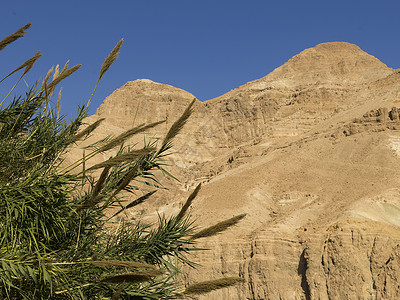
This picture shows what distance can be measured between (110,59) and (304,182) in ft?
199

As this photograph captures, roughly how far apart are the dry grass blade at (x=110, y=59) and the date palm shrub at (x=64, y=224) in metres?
0.01

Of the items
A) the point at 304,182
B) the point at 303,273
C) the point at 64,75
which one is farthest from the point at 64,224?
the point at 304,182

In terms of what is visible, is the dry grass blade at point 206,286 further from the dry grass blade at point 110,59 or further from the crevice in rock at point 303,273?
the crevice in rock at point 303,273

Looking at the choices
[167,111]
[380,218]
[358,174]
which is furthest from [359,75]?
[380,218]

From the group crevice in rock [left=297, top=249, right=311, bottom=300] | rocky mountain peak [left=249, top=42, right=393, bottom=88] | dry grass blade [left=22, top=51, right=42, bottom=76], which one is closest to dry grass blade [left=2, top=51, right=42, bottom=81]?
dry grass blade [left=22, top=51, right=42, bottom=76]

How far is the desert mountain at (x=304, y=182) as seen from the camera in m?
44.5

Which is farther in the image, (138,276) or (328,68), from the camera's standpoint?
(328,68)

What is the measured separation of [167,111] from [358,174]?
7657cm

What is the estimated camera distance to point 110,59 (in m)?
6.41

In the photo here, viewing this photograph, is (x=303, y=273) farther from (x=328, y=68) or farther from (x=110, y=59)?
(x=328, y=68)

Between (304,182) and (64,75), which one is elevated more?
→ (304,182)

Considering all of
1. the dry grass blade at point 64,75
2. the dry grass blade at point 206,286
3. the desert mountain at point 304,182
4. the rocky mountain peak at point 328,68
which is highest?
the rocky mountain peak at point 328,68

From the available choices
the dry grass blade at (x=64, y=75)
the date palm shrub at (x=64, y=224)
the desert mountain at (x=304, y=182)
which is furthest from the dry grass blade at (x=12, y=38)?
the desert mountain at (x=304, y=182)

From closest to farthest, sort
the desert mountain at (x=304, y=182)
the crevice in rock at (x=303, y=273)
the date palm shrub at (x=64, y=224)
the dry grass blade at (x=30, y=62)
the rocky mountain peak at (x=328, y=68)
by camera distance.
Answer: the date palm shrub at (x=64, y=224) → the dry grass blade at (x=30, y=62) → the desert mountain at (x=304, y=182) → the crevice in rock at (x=303, y=273) → the rocky mountain peak at (x=328, y=68)
